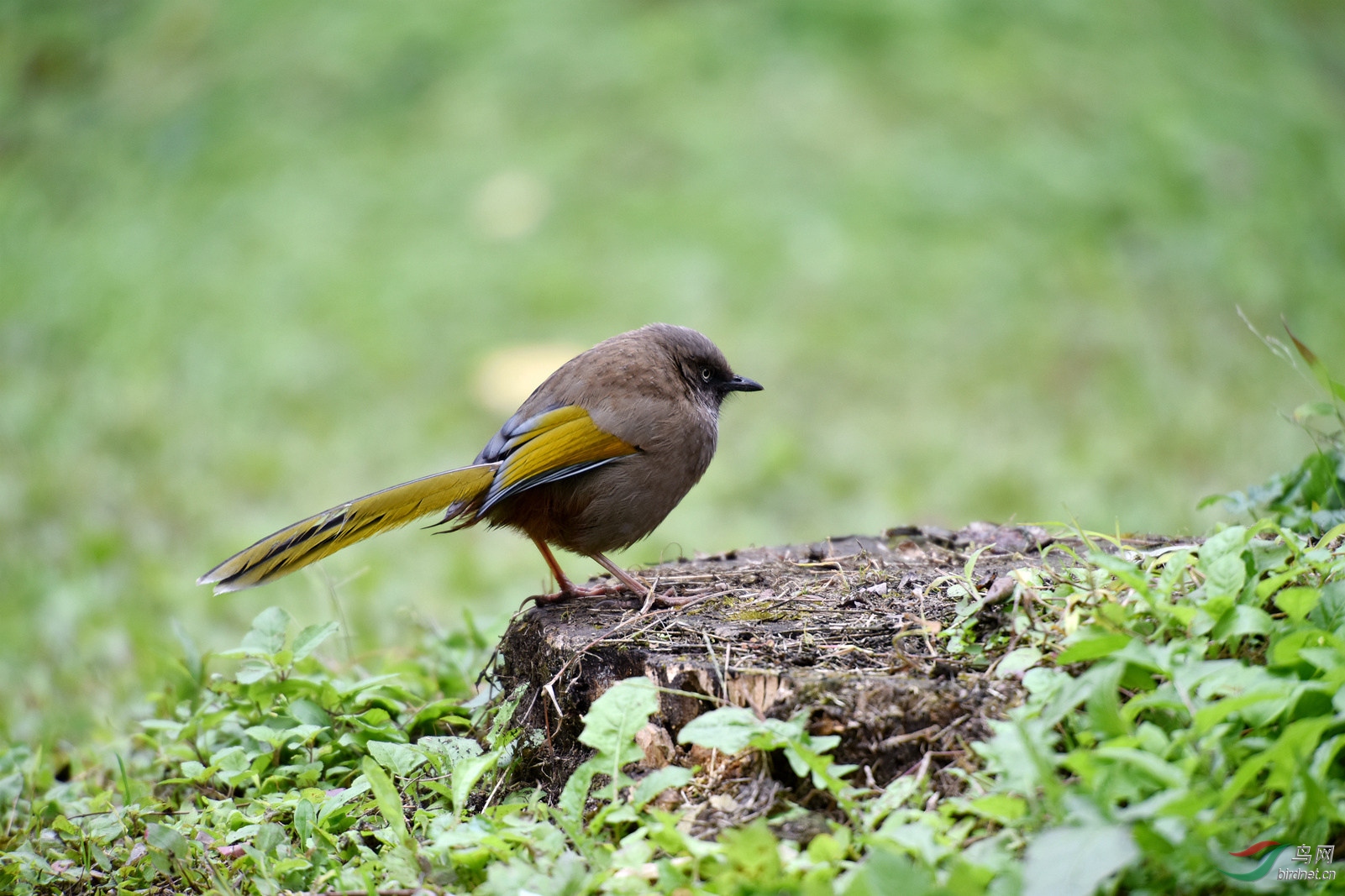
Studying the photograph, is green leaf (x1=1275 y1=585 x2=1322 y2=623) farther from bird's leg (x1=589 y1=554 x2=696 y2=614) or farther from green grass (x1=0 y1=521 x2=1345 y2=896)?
bird's leg (x1=589 y1=554 x2=696 y2=614)

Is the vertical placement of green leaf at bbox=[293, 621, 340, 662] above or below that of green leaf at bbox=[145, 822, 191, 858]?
→ above

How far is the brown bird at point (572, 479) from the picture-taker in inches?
129

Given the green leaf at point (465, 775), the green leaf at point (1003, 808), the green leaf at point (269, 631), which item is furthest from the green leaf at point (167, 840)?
the green leaf at point (1003, 808)

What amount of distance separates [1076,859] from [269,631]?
2.57m

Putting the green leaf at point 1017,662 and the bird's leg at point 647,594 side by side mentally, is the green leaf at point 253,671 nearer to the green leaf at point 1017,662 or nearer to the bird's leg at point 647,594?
the bird's leg at point 647,594

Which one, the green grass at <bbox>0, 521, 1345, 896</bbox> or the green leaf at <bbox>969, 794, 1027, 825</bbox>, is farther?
the green leaf at <bbox>969, 794, 1027, 825</bbox>

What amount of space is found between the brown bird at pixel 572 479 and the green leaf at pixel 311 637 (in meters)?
0.27

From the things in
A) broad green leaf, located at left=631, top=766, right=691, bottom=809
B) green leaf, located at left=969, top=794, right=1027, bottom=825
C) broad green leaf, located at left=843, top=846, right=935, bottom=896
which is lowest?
green leaf, located at left=969, top=794, right=1027, bottom=825

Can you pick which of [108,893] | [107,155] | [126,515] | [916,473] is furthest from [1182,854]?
[107,155]

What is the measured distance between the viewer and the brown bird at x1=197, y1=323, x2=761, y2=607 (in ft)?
10.8

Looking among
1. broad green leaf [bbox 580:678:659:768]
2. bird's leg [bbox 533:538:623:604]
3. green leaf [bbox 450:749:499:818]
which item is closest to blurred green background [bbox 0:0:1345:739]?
bird's leg [bbox 533:538:623:604]

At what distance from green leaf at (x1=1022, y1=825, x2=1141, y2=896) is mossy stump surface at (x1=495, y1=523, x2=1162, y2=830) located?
48 centimetres

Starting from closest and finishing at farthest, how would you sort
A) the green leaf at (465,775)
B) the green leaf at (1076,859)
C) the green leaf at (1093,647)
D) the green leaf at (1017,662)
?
the green leaf at (1076,859)
the green leaf at (1093,647)
the green leaf at (1017,662)
the green leaf at (465,775)

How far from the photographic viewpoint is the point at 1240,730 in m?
2.22
